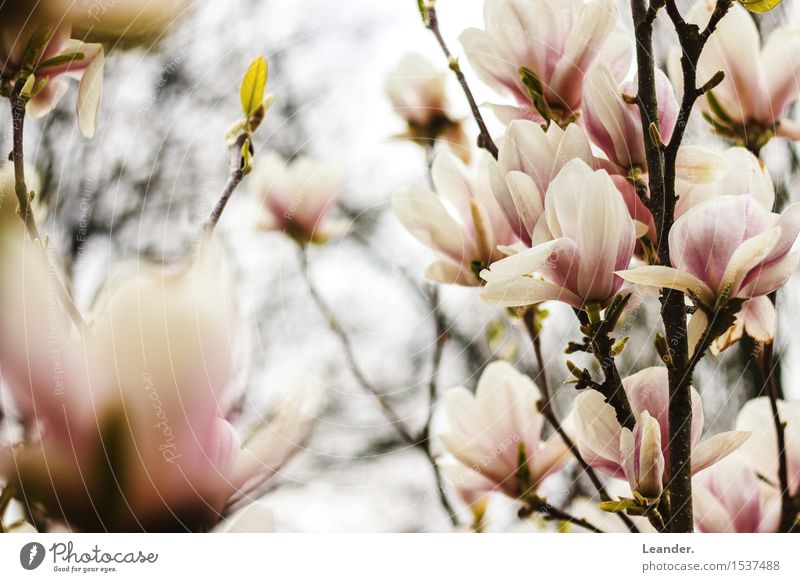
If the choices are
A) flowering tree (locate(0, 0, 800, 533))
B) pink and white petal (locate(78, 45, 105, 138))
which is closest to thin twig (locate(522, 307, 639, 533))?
flowering tree (locate(0, 0, 800, 533))

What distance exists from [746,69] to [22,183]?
1.11 feet

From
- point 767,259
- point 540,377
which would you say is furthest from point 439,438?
point 767,259

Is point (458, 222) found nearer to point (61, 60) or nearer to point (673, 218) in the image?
point (673, 218)

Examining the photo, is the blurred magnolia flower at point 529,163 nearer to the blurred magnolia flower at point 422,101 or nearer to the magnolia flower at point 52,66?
the blurred magnolia flower at point 422,101

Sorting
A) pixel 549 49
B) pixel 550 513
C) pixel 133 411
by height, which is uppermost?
pixel 549 49

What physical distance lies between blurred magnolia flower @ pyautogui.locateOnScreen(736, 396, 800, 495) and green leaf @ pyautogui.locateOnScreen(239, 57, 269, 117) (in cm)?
28

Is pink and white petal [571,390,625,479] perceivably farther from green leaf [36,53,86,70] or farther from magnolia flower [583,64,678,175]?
green leaf [36,53,86,70]

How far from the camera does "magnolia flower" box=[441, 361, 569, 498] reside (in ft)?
0.93

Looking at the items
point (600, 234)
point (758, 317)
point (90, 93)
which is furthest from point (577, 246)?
point (90, 93)

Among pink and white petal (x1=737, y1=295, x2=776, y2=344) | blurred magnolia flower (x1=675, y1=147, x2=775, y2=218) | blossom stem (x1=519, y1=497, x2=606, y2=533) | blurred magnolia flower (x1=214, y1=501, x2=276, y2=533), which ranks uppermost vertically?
blurred magnolia flower (x1=675, y1=147, x2=775, y2=218)

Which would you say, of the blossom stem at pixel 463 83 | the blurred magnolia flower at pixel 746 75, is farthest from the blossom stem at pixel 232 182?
the blurred magnolia flower at pixel 746 75

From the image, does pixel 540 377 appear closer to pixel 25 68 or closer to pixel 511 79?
pixel 511 79

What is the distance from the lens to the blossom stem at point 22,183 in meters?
0.30

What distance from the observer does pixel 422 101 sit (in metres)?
0.33
